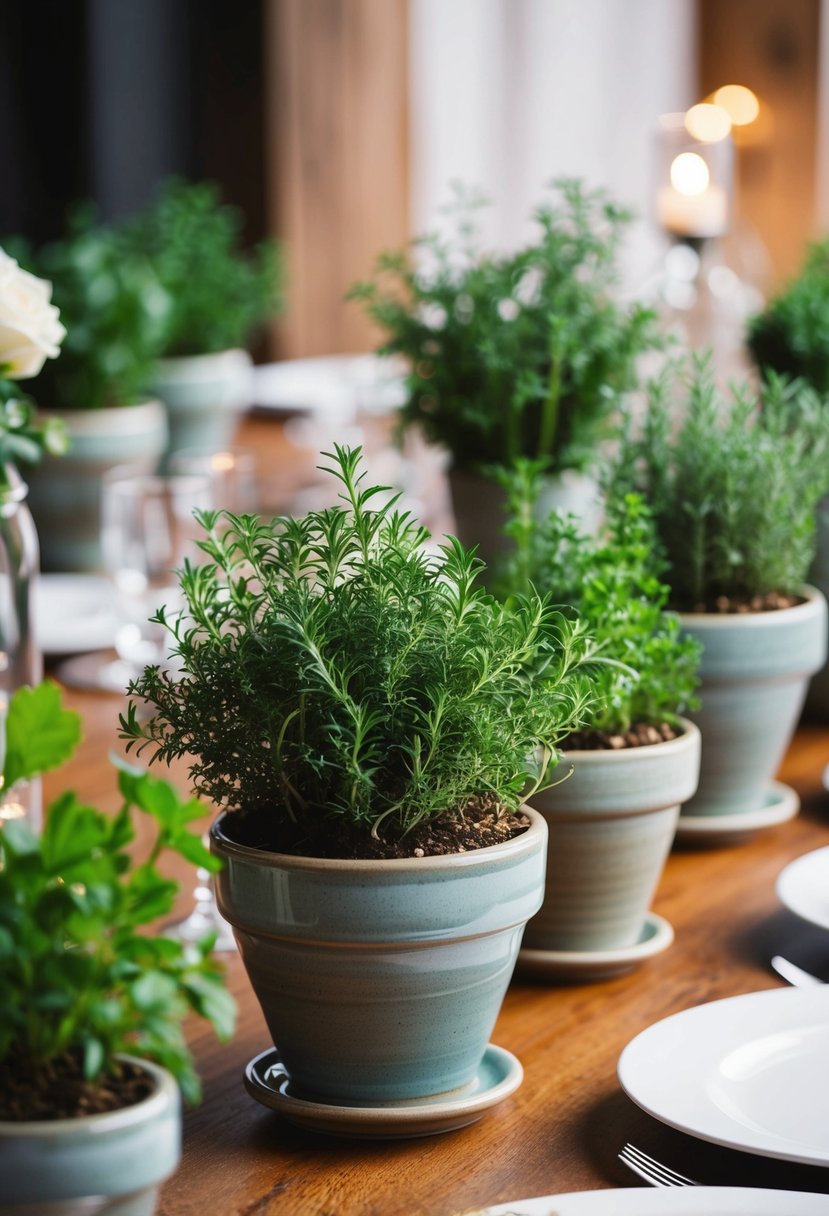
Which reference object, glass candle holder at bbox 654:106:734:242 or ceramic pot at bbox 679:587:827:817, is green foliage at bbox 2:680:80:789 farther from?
glass candle holder at bbox 654:106:734:242

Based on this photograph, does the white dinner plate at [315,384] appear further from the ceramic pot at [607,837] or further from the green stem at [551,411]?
the ceramic pot at [607,837]

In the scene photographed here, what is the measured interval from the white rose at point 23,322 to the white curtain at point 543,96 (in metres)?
3.27

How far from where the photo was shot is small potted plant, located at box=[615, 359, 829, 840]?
976mm

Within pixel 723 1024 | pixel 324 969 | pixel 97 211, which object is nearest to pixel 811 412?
pixel 723 1024

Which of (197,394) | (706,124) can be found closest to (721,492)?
(197,394)

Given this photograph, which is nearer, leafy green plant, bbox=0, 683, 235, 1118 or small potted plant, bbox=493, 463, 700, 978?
leafy green plant, bbox=0, 683, 235, 1118

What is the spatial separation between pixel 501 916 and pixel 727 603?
0.42 metres

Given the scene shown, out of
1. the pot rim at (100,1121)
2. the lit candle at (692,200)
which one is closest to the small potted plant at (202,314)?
the lit candle at (692,200)

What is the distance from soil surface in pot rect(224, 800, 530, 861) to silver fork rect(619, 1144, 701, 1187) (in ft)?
0.45

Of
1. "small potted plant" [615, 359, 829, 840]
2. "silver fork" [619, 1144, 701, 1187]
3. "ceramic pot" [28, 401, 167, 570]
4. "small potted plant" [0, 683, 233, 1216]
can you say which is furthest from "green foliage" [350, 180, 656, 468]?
"small potted plant" [0, 683, 233, 1216]

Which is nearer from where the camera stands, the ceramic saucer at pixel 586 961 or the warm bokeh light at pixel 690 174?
the ceramic saucer at pixel 586 961

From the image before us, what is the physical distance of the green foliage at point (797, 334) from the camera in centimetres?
134

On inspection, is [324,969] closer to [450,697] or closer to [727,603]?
[450,697]

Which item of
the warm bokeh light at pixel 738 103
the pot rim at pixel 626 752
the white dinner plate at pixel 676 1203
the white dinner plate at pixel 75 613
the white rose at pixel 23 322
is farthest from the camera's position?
the warm bokeh light at pixel 738 103
